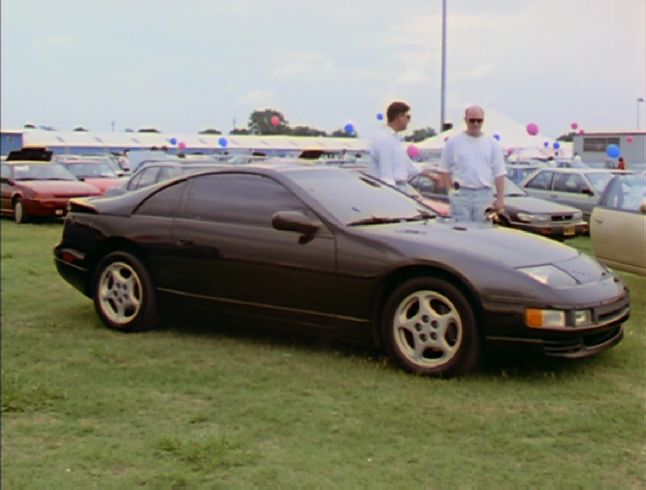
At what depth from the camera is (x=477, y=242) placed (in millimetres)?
5090

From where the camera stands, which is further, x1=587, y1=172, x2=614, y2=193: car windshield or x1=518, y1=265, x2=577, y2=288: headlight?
x1=587, y1=172, x2=614, y2=193: car windshield

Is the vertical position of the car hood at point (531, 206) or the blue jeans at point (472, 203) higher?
the blue jeans at point (472, 203)

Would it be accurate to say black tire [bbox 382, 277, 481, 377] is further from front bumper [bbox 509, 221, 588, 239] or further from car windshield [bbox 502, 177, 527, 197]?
car windshield [bbox 502, 177, 527, 197]

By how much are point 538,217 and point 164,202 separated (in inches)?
317

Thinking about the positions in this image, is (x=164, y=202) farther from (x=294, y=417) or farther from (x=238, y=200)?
(x=294, y=417)

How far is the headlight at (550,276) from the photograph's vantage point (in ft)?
15.5

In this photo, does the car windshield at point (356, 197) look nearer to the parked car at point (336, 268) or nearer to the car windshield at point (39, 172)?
the parked car at point (336, 268)

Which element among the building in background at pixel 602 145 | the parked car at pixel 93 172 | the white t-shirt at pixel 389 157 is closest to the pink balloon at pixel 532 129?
the building in background at pixel 602 145

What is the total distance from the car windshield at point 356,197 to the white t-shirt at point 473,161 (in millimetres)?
1225

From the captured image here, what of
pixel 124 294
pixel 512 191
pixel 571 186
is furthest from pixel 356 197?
pixel 571 186

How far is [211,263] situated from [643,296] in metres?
4.25

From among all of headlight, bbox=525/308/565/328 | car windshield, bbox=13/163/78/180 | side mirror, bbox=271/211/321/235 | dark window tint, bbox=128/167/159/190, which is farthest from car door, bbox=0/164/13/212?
headlight, bbox=525/308/565/328

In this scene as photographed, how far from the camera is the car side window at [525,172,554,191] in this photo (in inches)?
624

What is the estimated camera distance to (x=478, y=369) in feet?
16.2
